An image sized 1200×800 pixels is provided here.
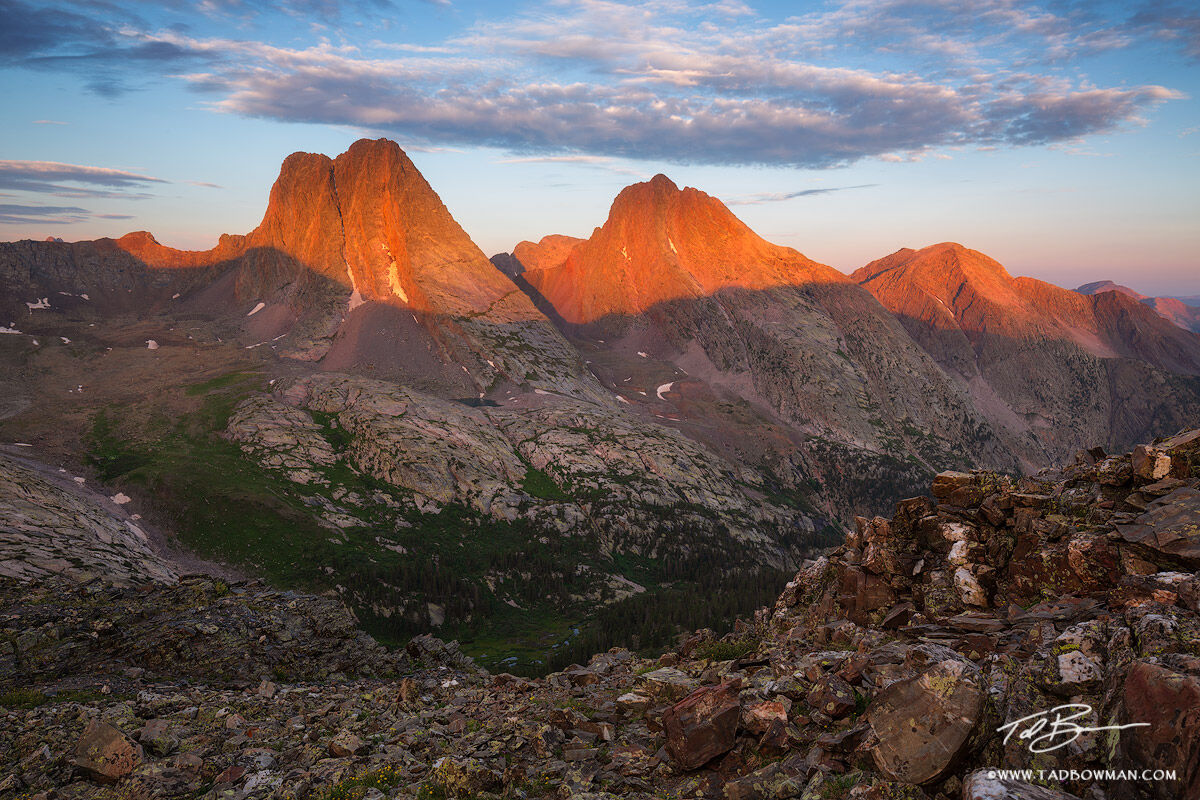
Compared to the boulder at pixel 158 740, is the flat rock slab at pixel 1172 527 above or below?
above

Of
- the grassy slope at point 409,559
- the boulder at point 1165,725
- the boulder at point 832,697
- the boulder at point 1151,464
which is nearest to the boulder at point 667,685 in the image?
the boulder at point 832,697

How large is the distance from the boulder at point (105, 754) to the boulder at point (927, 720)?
79.2 feet

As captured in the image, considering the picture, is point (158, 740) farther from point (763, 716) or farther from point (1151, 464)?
point (1151, 464)

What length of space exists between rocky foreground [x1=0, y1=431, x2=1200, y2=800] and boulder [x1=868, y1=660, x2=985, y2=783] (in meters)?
0.04

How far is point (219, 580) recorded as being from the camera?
156ft

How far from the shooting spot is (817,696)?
17.2 meters

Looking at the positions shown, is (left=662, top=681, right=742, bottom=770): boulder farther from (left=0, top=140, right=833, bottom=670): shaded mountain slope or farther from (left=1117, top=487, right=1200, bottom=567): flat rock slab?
(left=0, top=140, right=833, bottom=670): shaded mountain slope

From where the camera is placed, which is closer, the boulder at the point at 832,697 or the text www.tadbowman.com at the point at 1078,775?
→ the text www.tadbowman.com at the point at 1078,775

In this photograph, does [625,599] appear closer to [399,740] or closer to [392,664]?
[392,664]

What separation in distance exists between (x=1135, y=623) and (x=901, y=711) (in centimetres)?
631

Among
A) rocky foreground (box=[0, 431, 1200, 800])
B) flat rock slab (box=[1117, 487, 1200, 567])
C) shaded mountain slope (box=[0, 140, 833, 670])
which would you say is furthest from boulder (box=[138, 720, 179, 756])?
shaded mountain slope (box=[0, 140, 833, 670])

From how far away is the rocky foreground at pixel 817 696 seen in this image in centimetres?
1312

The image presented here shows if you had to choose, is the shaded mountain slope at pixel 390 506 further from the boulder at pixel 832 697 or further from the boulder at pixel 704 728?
the boulder at pixel 832 697

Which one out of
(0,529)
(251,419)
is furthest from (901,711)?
(251,419)
